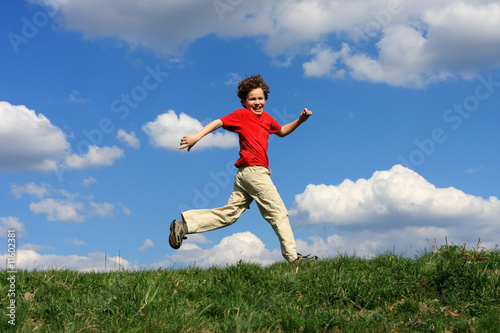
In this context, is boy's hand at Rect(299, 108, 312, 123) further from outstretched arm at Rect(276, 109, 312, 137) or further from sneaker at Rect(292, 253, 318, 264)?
sneaker at Rect(292, 253, 318, 264)

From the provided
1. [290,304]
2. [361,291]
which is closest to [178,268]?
[290,304]

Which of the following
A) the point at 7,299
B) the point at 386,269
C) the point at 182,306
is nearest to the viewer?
the point at 182,306

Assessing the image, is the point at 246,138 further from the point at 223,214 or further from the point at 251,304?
the point at 251,304

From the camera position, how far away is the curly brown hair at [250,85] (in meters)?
7.25

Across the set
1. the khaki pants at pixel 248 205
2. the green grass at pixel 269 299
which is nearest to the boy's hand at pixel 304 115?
the khaki pants at pixel 248 205

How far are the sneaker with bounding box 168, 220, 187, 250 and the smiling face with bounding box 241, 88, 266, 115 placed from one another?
208 cm

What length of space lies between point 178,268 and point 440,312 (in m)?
3.19

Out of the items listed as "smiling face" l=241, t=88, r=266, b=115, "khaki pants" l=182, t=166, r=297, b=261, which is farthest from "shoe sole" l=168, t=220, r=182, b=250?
"smiling face" l=241, t=88, r=266, b=115

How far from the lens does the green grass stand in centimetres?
439

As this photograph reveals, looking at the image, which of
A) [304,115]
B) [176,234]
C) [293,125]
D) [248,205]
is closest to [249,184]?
[248,205]

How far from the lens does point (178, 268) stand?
240 inches

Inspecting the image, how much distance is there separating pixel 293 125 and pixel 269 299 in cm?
340

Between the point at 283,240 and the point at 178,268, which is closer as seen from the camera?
the point at 178,268

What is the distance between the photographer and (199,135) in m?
6.61
